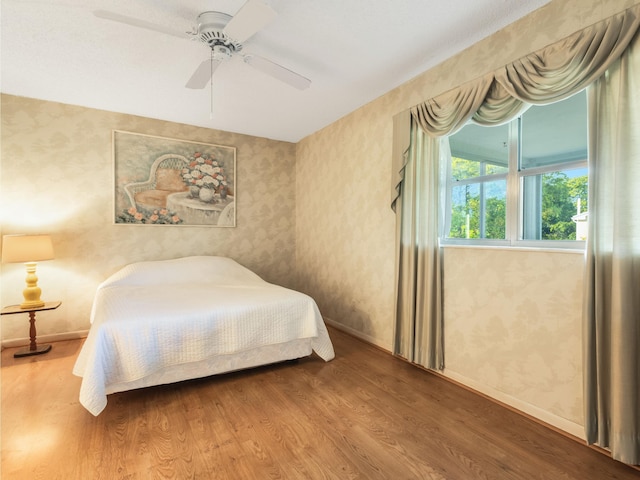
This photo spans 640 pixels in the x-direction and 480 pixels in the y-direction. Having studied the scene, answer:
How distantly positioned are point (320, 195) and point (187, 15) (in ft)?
8.05

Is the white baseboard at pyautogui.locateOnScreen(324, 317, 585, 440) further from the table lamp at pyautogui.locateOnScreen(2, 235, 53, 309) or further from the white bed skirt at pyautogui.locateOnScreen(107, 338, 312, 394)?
the table lamp at pyautogui.locateOnScreen(2, 235, 53, 309)

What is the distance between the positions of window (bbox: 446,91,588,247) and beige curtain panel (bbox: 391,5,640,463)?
0.59ft

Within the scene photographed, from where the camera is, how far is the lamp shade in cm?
278

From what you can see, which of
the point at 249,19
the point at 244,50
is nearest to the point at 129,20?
the point at 249,19

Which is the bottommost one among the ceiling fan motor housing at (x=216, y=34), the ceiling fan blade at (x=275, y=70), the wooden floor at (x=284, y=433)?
the wooden floor at (x=284, y=433)

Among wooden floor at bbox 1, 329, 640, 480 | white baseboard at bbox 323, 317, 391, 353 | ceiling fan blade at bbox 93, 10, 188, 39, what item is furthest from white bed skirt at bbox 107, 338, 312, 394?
ceiling fan blade at bbox 93, 10, 188, 39

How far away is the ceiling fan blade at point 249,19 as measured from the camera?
153 cm

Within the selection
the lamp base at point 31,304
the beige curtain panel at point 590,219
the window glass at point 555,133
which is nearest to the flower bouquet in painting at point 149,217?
the lamp base at point 31,304

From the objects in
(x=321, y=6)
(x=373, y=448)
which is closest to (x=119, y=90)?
(x=321, y=6)

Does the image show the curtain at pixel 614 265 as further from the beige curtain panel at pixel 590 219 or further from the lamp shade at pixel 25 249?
the lamp shade at pixel 25 249

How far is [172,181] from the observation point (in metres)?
3.83

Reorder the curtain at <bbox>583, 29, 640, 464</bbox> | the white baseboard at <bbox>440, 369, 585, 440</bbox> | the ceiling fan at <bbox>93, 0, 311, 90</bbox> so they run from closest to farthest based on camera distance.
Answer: the curtain at <bbox>583, 29, 640, 464</bbox>, the ceiling fan at <bbox>93, 0, 311, 90</bbox>, the white baseboard at <bbox>440, 369, 585, 440</bbox>

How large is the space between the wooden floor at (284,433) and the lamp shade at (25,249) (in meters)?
0.95

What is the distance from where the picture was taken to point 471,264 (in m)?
2.30
